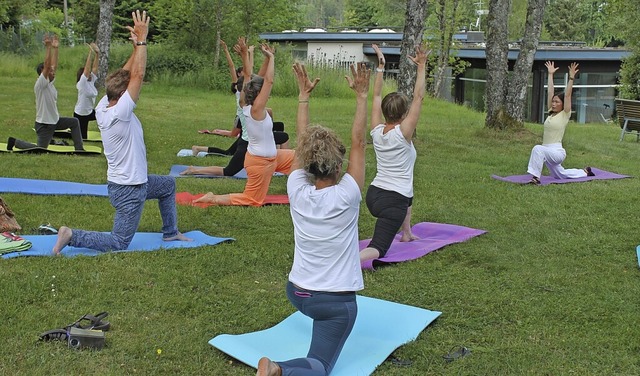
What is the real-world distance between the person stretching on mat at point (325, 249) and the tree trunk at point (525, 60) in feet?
38.4

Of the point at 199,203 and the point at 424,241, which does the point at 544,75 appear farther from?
the point at 424,241

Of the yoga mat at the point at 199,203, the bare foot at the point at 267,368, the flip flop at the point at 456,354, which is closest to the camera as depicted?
the bare foot at the point at 267,368

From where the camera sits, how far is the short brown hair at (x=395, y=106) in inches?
242

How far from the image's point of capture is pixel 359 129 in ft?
13.8

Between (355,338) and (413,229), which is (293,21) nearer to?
(413,229)

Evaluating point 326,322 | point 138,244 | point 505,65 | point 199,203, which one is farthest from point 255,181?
point 505,65

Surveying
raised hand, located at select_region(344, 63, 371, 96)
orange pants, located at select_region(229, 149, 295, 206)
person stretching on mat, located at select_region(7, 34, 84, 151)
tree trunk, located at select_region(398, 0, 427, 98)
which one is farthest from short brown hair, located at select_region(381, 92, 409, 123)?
tree trunk, located at select_region(398, 0, 427, 98)

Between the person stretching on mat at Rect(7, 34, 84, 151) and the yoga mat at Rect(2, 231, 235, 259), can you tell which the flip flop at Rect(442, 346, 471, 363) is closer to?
the yoga mat at Rect(2, 231, 235, 259)

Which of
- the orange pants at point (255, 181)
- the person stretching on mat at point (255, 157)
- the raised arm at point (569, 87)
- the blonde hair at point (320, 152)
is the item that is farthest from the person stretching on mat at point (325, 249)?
the raised arm at point (569, 87)

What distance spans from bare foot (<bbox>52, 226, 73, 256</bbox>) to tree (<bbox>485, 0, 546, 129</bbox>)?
439 inches

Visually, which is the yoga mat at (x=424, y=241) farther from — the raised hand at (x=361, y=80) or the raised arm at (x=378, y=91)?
the raised hand at (x=361, y=80)

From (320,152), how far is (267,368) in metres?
1.21

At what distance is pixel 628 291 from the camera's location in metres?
5.51

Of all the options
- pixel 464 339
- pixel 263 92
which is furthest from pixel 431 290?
pixel 263 92
